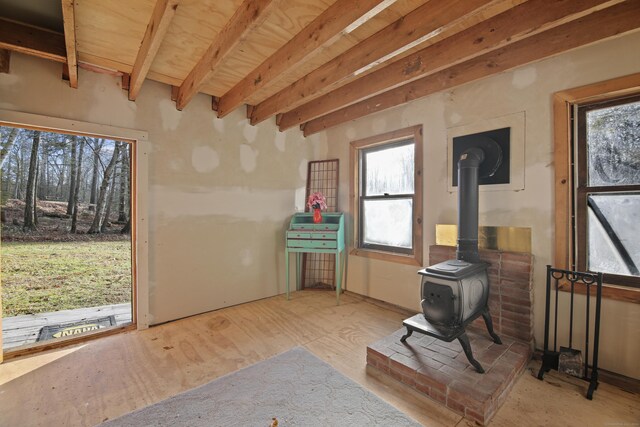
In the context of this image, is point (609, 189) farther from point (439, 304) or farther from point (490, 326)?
point (439, 304)

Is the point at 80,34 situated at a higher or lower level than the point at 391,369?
higher

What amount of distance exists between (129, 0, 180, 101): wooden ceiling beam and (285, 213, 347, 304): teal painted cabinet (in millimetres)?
2232

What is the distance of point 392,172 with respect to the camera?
10.8ft

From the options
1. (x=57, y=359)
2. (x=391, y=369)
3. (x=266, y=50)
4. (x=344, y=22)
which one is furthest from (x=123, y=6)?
(x=391, y=369)

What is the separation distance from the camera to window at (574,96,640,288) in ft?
5.95

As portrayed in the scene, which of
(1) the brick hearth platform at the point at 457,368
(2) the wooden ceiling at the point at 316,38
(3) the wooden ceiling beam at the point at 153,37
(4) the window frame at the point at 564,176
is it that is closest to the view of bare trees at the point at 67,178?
(3) the wooden ceiling beam at the point at 153,37

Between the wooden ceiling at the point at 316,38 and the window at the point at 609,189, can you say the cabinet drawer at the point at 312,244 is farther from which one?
the window at the point at 609,189

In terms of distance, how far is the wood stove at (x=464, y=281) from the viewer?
5.78ft

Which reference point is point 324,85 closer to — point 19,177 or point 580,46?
point 580,46

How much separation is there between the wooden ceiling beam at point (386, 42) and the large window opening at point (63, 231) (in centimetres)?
293

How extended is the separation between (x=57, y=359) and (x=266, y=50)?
3.11m

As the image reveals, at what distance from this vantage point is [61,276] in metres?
4.04

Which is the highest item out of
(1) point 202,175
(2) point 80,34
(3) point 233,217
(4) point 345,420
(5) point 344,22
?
(2) point 80,34

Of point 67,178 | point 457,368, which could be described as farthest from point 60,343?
point 67,178
